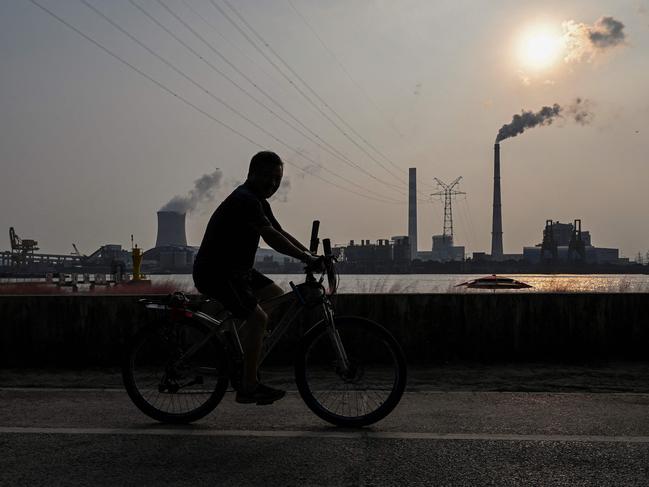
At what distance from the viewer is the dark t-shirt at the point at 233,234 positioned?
465 centimetres

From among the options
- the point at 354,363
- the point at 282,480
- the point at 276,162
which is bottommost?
the point at 282,480

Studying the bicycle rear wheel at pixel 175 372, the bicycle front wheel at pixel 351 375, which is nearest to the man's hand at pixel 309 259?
the bicycle front wheel at pixel 351 375

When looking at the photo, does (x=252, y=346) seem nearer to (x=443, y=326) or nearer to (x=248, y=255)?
(x=248, y=255)

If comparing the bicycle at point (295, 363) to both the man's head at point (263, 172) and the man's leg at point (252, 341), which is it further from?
the man's head at point (263, 172)

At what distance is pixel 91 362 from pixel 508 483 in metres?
5.37

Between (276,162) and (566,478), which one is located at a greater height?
(276,162)

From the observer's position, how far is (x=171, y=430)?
181 inches

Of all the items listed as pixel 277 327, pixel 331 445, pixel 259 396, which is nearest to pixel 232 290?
pixel 277 327

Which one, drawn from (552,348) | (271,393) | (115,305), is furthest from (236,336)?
(552,348)

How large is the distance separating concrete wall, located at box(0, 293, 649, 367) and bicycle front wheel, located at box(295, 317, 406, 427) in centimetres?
320

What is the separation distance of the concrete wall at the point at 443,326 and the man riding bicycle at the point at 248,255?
327 centimetres

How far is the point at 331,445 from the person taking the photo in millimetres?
4152

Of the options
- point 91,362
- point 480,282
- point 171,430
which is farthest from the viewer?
point 480,282

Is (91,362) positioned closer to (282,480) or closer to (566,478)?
(282,480)
